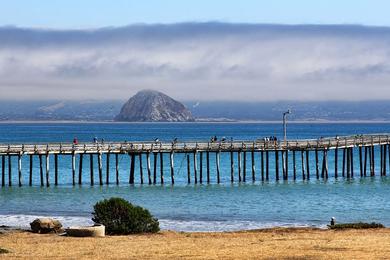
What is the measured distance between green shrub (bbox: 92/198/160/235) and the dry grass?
1.06 metres

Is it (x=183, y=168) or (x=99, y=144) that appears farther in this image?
(x=183, y=168)

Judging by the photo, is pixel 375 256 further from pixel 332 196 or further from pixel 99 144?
pixel 99 144

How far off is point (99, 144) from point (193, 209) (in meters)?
18.3

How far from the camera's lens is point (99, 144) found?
7188cm

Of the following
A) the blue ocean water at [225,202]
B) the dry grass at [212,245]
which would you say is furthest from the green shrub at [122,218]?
the blue ocean water at [225,202]

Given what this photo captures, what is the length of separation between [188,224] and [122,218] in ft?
25.8

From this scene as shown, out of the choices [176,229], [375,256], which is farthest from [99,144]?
[375,256]

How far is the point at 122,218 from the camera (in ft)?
131

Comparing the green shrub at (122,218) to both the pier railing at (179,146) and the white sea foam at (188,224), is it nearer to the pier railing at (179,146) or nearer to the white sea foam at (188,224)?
the white sea foam at (188,224)

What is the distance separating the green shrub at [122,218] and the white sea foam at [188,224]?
4272mm

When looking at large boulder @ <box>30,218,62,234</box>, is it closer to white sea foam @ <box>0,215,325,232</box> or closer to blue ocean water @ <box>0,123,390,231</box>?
white sea foam @ <box>0,215,325,232</box>

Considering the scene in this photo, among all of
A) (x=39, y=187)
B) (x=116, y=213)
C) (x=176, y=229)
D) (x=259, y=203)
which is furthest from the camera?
(x=39, y=187)

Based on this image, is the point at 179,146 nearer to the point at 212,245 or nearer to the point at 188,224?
the point at 188,224

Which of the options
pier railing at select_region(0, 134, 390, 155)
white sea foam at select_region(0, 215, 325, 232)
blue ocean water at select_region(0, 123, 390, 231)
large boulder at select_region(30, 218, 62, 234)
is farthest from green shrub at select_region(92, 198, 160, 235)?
pier railing at select_region(0, 134, 390, 155)
